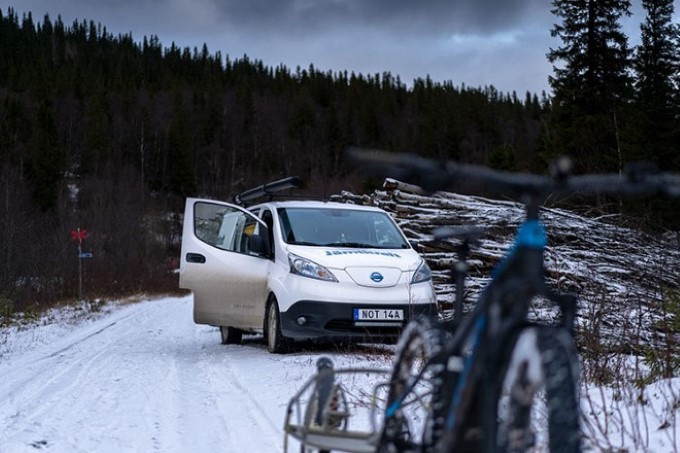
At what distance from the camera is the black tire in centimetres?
861

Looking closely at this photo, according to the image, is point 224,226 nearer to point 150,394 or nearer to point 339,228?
point 339,228

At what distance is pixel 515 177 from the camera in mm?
1974

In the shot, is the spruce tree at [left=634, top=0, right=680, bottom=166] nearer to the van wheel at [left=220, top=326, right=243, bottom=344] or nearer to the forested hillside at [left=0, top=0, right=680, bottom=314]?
the forested hillside at [left=0, top=0, right=680, bottom=314]

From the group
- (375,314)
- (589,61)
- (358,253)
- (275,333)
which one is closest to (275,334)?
(275,333)

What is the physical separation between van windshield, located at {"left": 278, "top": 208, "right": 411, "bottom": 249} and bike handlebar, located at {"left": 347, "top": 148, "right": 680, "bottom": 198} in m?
7.08

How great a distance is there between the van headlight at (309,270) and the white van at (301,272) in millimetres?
11

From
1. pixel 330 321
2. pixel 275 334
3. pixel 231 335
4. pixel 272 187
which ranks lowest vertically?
pixel 231 335

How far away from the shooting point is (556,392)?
1.97 metres

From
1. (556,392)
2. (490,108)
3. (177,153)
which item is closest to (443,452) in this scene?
(556,392)

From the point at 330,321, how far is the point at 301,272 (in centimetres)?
63

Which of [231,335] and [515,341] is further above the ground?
[515,341]

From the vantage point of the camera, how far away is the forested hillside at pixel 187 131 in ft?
99.5

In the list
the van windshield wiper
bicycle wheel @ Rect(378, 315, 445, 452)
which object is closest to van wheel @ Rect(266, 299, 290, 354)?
the van windshield wiper

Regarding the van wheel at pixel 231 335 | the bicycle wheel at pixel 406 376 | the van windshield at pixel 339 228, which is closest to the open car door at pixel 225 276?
the van windshield at pixel 339 228
